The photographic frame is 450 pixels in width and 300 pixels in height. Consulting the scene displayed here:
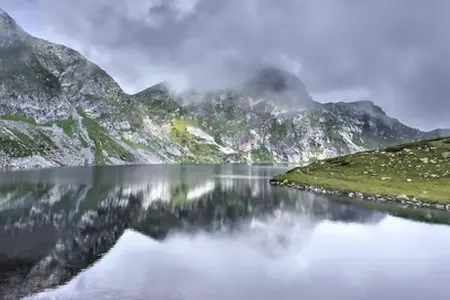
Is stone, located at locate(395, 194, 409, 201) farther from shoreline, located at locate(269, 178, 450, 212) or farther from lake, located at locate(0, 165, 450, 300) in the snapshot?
lake, located at locate(0, 165, 450, 300)

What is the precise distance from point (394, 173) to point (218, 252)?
87.7 metres

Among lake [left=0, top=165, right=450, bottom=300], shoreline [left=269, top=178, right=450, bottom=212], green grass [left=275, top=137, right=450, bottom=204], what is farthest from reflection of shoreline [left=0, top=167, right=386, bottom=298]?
green grass [left=275, top=137, right=450, bottom=204]

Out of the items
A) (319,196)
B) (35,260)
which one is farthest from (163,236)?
(319,196)

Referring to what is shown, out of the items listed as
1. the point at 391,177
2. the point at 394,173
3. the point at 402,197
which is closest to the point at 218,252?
the point at 402,197

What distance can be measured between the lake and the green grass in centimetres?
2061

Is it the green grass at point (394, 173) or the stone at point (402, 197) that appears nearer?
the stone at point (402, 197)

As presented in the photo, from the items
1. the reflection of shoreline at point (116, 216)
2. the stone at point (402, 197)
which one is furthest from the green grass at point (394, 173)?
the reflection of shoreline at point (116, 216)

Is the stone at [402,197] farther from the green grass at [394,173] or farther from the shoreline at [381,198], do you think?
the green grass at [394,173]

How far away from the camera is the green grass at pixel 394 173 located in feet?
305

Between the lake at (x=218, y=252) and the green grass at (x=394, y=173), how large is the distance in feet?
67.6

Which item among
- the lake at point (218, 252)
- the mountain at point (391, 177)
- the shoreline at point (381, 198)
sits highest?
the mountain at point (391, 177)

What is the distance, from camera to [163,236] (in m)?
50.4

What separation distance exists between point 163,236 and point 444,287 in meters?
31.7

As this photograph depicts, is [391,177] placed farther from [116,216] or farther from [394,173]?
[116,216]
